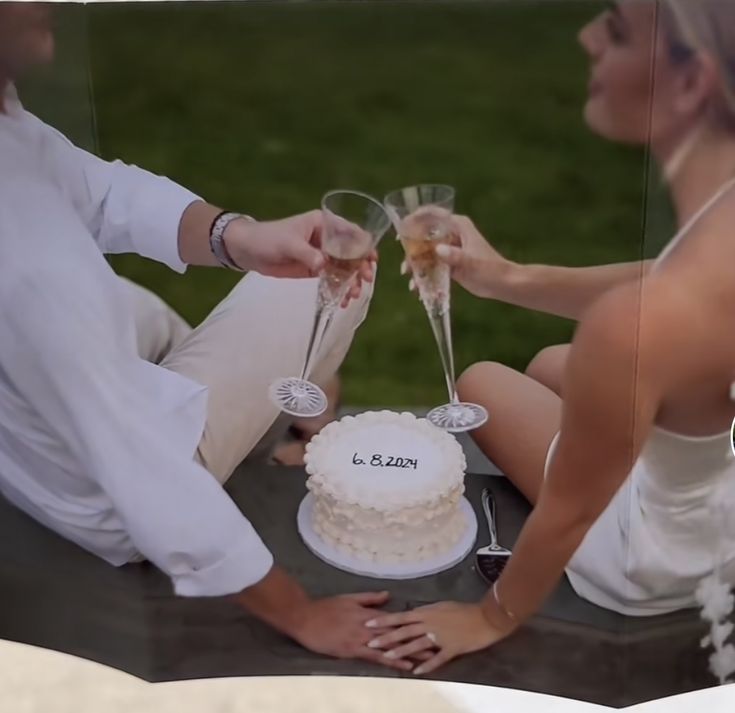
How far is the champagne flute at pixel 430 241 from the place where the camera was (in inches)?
78.0

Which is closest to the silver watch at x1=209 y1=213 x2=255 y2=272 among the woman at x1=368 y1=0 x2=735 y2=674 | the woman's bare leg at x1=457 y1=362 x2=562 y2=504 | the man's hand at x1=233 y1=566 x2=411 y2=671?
the woman at x1=368 y1=0 x2=735 y2=674

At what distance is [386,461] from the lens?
86.7 inches

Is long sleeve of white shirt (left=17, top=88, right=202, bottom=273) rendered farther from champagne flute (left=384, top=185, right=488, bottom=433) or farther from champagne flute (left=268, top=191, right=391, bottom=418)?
champagne flute (left=384, top=185, right=488, bottom=433)

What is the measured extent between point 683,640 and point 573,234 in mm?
864

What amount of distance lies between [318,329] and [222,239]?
0.24m

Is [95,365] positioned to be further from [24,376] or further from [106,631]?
[106,631]

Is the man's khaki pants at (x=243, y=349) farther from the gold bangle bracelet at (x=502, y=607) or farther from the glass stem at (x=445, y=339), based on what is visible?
the gold bangle bracelet at (x=502, y=607)

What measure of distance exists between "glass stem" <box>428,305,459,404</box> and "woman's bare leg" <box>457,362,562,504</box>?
17mm

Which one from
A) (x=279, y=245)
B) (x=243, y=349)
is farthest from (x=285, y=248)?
(x=243, y=349)

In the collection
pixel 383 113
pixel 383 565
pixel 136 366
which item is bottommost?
pixel 383 565

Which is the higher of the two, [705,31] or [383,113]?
[705,31]

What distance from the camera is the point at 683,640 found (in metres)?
2.22

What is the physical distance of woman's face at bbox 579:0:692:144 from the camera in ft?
5.89

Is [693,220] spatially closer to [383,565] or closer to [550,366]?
[550,366]
